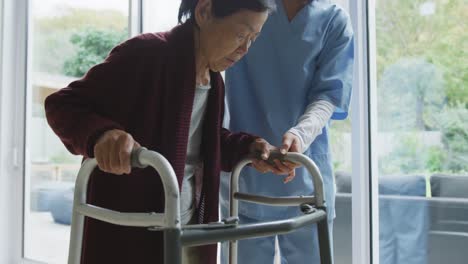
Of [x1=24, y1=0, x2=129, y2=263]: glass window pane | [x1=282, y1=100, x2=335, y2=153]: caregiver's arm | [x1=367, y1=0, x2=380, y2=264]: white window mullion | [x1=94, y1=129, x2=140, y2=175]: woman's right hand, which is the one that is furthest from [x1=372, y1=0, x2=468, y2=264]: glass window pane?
[x1=24, y1=0, x2=129, y2=263]: glass window pane

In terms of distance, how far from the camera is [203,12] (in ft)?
3.29

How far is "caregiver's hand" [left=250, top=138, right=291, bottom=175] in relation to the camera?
3.40 feet

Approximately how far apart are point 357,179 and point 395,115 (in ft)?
0.84

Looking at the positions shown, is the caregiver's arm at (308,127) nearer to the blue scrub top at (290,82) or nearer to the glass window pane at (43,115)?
the blue scrub top at (290,82)

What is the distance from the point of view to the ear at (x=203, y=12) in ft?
3.26

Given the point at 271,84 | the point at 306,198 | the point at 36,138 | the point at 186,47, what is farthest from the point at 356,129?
the point at 36,138

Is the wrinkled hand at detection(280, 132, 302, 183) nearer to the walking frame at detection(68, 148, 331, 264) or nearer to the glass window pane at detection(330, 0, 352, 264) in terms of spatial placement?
the walking frame at detection(68, 148, 331, 264)

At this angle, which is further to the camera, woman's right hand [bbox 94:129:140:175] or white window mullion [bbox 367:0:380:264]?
white window mullion [bbox 367:0:380:264]

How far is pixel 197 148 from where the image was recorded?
3.52 ft

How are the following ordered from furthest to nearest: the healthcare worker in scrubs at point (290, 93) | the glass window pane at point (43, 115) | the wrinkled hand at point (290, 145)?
the glass window pane at point (43, 115) → the healthcare worker in scrubs at point (290, 93) → the wrinkled hand at point (290, 145)

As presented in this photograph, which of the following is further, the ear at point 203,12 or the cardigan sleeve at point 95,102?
the ear at point 203,12

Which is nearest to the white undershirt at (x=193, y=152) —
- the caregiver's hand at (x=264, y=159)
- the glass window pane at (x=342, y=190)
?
the caregiver's hand at (x=264, y=159)

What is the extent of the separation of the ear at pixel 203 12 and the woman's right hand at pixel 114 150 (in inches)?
14.5

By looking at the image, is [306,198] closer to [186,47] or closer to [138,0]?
[186,47]
